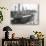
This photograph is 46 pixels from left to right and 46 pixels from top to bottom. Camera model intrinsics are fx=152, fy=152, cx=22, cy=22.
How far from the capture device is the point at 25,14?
435 centimetres

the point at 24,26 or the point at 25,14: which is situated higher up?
the point at 25,14

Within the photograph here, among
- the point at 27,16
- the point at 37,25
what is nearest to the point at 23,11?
the point at 27,16

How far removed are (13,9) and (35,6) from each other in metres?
0.63

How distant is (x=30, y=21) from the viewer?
171 inches

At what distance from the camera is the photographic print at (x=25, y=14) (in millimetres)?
4348

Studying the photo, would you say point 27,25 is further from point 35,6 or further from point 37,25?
point 35,6

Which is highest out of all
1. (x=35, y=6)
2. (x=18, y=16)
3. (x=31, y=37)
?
(x=35, y=6)

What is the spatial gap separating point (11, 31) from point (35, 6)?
0.99 m

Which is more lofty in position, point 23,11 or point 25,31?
point 23,11

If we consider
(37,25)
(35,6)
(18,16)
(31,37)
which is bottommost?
(31,37)

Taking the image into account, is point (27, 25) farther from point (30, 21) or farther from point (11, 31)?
point (11, 31)

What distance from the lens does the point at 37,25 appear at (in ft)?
14.3

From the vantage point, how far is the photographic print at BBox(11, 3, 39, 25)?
4348mm

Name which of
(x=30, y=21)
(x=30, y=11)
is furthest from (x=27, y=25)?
(x=30, y=11)
